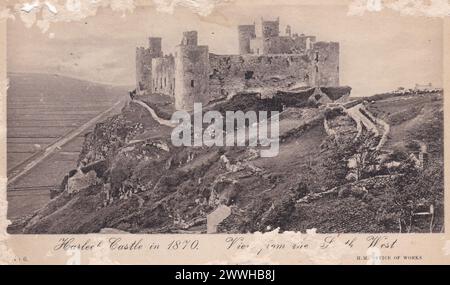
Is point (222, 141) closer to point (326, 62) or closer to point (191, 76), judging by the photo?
point (191, 76)

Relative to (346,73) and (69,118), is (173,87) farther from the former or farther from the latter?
(346,73)

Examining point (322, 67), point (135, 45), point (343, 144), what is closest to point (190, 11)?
point (135, 45)

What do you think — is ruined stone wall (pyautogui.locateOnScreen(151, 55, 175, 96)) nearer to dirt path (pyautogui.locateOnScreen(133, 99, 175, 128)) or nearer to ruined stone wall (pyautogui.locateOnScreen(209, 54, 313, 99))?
dirt path (pyautogui.locateOnScreen(133, 99, 175, 128))

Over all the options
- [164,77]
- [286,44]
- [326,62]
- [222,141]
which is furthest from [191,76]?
[326,62]

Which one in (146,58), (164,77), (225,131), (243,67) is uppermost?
(146,58)

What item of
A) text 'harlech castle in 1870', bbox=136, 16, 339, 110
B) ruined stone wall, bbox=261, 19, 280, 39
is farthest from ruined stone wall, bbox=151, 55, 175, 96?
ruined stone wall, bbox=261, 19, 280, 39

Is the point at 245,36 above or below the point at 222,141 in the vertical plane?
above

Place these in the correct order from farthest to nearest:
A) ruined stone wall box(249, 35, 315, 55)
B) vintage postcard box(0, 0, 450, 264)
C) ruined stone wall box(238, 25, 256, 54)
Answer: ruined stone wall box(249, 35, 315, 55)
ruined stone wall box(238, 25, 256, 54)
vintage postcard box(0, 0, 450, 264)
